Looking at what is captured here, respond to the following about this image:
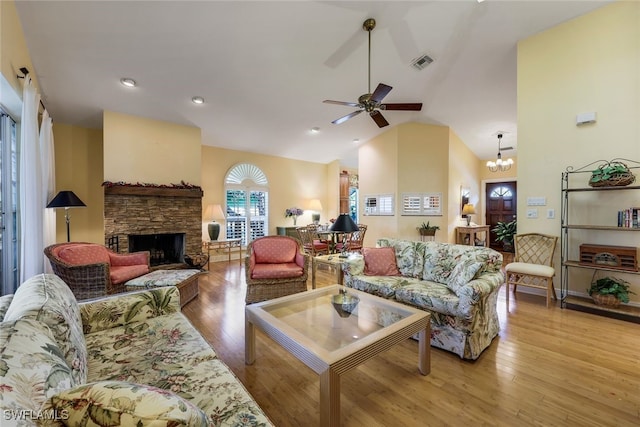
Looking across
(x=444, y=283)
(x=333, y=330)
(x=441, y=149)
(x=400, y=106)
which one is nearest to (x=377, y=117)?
(x=400, y=106)

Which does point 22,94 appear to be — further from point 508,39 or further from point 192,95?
point 508,39

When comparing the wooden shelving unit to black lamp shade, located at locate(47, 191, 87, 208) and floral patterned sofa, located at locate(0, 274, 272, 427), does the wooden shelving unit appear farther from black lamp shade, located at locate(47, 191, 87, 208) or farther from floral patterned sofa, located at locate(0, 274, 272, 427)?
black lamp shade, located at locate(47, 191, 87, 208)

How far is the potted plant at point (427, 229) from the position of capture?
609 centimetres

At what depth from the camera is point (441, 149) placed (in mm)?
6160

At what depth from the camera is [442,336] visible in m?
2.26

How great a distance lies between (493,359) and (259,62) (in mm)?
4243

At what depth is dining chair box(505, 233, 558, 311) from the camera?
3.32 metres

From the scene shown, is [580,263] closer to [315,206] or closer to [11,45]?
[315,206]

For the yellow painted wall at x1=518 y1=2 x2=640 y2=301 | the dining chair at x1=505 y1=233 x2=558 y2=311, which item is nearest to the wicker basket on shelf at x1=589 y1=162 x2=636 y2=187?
the yellow painted wall at x1=518 y1=2 x2=640 y2=301

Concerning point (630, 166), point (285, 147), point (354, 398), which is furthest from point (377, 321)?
point (285, 147)

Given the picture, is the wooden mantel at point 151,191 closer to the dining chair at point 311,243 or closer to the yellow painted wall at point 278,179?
the yellow painted wall at point 278,179

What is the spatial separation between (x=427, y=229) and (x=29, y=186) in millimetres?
6496

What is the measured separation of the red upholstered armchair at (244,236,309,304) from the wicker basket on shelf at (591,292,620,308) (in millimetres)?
3429

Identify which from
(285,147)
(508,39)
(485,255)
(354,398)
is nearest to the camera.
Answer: (354,398)
